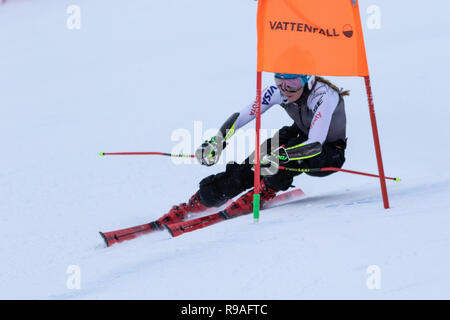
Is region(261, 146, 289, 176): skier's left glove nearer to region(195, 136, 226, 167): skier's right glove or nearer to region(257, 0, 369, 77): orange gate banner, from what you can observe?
region(195, 136, 226, 167): skier's right glove

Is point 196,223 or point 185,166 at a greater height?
point 185,166

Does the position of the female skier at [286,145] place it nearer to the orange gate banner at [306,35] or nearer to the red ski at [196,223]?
the red ski at [196,223]

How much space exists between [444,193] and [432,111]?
10.7ft

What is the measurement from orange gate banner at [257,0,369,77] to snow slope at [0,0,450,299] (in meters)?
1.02

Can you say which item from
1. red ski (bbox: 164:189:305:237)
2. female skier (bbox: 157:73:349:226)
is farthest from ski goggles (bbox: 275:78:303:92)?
red ski (bbox: 164:189:305:237)

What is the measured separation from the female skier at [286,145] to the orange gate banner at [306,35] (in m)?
0.43

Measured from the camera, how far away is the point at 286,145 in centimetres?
530

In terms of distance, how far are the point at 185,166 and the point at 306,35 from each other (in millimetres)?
2994

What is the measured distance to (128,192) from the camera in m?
6.31

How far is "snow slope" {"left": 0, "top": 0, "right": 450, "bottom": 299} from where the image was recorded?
3371 mm

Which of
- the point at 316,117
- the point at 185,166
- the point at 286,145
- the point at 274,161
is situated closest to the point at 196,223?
the point at 274,161

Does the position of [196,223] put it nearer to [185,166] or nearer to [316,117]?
[316,117]

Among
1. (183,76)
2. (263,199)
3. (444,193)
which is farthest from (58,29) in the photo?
(444,193)
